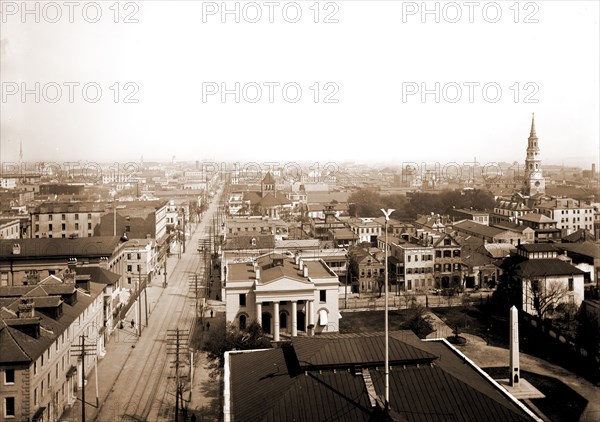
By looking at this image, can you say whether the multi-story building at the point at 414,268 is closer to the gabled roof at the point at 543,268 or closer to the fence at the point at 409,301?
the fence at the point at 409,301

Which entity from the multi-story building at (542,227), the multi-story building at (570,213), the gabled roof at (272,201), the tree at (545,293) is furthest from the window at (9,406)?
the gabled roof at (272,201)

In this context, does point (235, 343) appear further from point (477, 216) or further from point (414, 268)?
point (477, 216)

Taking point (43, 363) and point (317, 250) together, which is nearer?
point (43, 363)

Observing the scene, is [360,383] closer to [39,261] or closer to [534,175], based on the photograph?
[39,261]

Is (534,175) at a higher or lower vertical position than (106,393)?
higher

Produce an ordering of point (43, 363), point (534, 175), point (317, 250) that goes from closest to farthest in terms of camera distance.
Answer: point (43, 363) → point (317, 250) → point (534, 175)

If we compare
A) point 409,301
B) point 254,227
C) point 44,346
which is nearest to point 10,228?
point 254,227

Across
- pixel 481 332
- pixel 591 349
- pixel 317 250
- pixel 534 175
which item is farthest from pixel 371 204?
pixel 591 349
